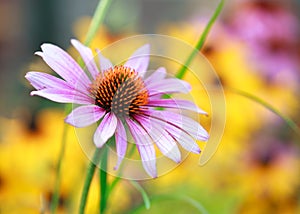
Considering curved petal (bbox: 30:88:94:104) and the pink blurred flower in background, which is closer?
curved petal (bbox: 30:88:94:104)

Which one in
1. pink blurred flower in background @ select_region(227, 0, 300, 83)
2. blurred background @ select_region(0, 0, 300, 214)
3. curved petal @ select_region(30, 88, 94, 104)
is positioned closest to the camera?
curved petal @ select_region(30, 88, 94, 104)

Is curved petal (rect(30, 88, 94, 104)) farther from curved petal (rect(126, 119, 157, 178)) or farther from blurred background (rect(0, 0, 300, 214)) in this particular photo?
blurred background (rect(0, 0, 300, 214))

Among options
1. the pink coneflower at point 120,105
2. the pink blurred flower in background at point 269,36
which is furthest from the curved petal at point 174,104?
the pink blurred flower in background at point 269,36

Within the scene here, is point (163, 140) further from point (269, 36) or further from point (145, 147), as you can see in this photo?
point (269, 36)

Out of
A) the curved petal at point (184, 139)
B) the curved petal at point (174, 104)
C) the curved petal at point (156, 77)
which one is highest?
the curved petal at point (156, 77)

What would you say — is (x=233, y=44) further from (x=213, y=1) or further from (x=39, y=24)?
(x=39, y=24)

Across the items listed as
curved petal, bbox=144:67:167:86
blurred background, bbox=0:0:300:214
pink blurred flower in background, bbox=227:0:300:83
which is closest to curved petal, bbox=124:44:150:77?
curved petal, bbox=144:67:167:86

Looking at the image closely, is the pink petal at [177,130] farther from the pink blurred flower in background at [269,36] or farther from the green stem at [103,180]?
the pink blurred flower in background at [269,36]

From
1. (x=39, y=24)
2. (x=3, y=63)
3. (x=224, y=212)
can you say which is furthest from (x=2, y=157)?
(x=39, y=24)

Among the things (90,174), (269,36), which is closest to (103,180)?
(90,174)
